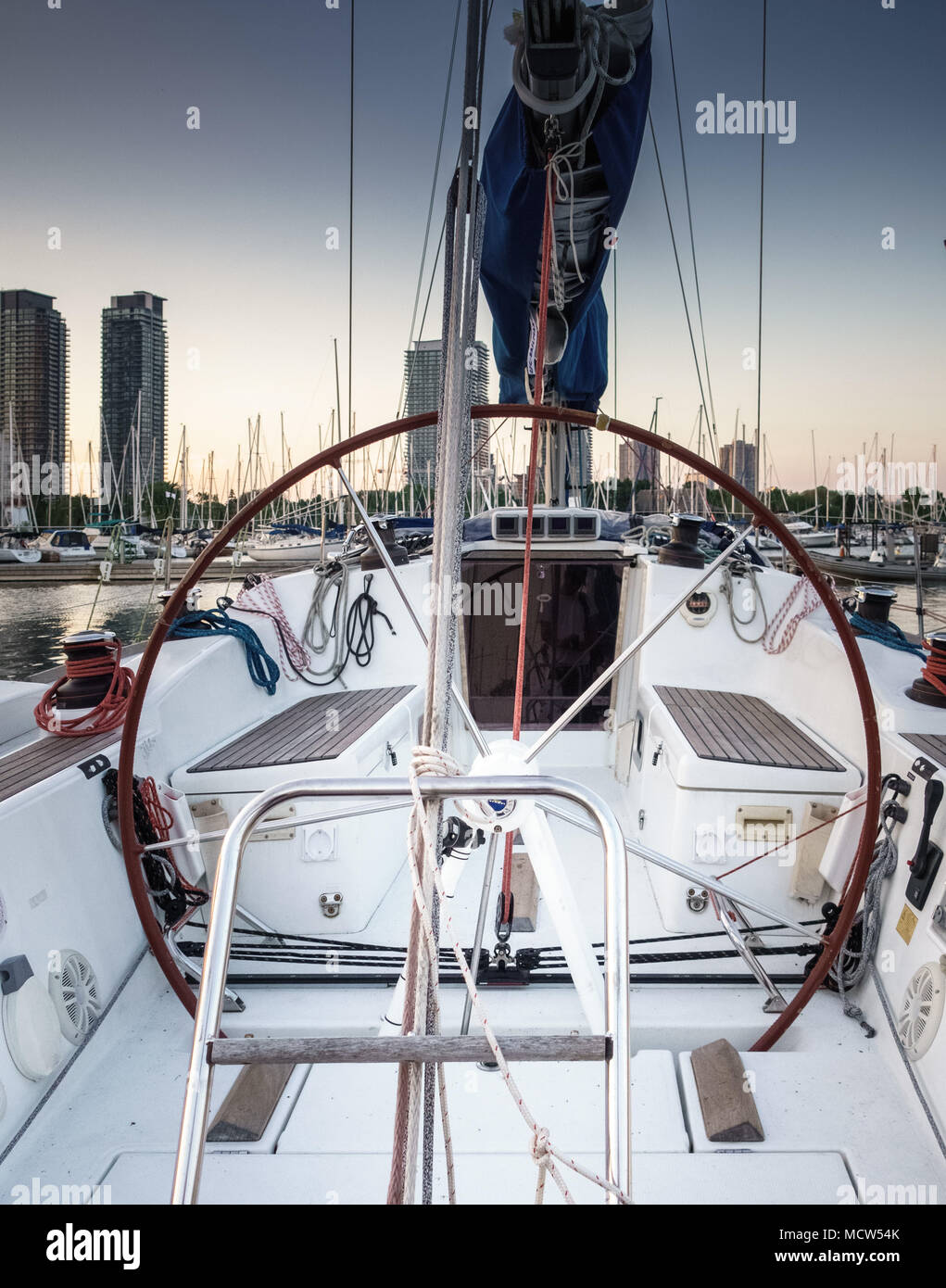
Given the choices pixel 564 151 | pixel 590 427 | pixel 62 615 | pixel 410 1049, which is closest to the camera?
pixel 410 1049

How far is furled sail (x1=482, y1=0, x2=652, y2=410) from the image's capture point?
2.09m

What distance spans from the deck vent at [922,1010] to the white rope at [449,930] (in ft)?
4.44

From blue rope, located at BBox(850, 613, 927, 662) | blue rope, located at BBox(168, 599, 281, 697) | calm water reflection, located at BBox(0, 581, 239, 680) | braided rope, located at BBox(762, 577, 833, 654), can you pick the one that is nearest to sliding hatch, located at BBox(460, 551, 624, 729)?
braided rope, located at BBox(762, 577, 833, 654)

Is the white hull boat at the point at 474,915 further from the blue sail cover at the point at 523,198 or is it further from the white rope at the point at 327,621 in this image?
the white rope at the point at 327,621

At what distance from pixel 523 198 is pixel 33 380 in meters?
38.6

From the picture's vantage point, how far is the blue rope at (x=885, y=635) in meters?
3.77

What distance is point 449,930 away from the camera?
1.14 m

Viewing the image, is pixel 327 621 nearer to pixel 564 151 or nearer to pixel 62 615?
pixel 564 151

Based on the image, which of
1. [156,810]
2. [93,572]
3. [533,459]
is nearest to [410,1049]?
[533,459]

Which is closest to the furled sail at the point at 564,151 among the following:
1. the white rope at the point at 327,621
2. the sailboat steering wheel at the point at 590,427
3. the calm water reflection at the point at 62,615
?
the sailboat steering wheel at the point at 590,427

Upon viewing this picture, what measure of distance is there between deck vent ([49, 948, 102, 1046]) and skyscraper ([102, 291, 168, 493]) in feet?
99.5

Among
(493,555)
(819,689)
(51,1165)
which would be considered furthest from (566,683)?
(51,1165)

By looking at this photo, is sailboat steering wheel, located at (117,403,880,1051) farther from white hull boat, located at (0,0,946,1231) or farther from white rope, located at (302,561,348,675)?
white rope, located at (302,561,348,675)

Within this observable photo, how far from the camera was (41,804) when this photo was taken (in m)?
2.36
